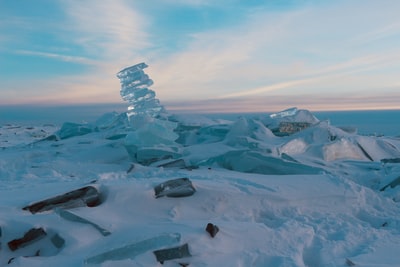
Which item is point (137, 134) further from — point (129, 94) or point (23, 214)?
point (23, 214)

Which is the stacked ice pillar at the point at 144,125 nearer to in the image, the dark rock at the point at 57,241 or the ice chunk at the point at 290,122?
the ice chunk at the point at 290,122

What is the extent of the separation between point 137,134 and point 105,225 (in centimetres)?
733

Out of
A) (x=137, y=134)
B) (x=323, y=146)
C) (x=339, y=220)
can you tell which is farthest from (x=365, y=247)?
(x=137, y=134)

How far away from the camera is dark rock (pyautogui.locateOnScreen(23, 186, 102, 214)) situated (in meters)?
4.72

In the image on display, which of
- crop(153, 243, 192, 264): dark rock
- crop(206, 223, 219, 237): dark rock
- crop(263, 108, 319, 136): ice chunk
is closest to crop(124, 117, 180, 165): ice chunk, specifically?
crop(263, 108, 319, 136): ice chunk

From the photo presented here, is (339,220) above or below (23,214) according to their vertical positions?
below

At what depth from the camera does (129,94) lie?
1452cm

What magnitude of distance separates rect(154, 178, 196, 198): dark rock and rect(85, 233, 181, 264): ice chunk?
51.9 inches

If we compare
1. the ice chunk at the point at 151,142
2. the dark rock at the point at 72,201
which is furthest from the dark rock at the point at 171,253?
the ice chunk at the point at 151,142

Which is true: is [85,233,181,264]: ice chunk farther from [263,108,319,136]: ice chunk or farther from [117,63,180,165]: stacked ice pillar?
[263,108,319,136]: ice chunk

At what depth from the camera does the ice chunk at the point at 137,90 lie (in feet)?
46.6

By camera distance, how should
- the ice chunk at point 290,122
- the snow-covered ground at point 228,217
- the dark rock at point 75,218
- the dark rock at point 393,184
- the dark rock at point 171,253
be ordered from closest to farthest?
the dark rock at point 171,253
the snow-covered ground at point 228,217
the dark rock at point 75,218
the dark rock at point 393,184
the ice chunk at point 290,122

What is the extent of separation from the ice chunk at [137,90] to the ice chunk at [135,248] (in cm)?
1052

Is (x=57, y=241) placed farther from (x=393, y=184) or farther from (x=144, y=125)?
(x=144, y=125)
